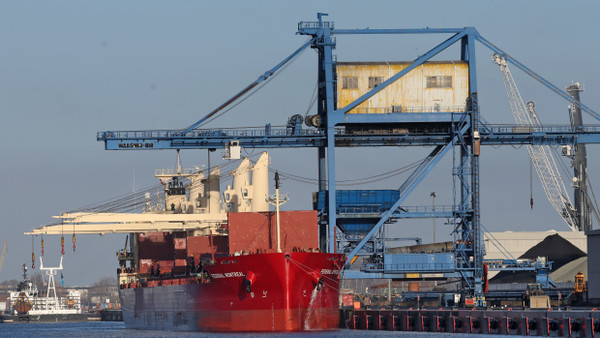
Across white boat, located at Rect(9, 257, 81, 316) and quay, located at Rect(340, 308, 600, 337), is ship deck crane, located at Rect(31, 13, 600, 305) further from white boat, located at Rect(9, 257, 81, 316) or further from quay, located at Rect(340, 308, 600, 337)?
white boat, located at Rect(9, 257, 81, 316)

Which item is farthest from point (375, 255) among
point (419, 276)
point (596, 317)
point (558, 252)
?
point (558, 252)

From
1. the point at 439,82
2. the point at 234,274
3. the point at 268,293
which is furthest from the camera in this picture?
the point at 439,82

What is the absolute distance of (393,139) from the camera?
75.4m

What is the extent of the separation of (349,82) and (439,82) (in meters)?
6.08

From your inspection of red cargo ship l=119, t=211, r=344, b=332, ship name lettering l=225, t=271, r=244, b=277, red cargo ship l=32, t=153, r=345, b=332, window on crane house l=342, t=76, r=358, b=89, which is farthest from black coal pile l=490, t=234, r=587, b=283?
ship name lettering l=225, t=271, r=244, b=277

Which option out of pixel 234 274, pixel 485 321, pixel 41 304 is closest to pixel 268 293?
pixel 234 274

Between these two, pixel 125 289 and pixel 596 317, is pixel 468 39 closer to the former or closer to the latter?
pixel 596 317

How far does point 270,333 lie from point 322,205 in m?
13.9

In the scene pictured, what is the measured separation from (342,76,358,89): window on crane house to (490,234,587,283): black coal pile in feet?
155

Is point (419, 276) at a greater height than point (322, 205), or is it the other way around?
point (322, 205)

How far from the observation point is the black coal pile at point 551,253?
11650 centimetres

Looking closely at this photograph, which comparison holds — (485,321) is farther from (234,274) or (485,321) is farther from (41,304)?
(41,304)

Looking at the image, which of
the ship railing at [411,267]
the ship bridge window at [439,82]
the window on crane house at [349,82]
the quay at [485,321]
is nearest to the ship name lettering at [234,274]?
the quay at [485,321]

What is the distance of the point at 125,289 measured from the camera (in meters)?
90.6
